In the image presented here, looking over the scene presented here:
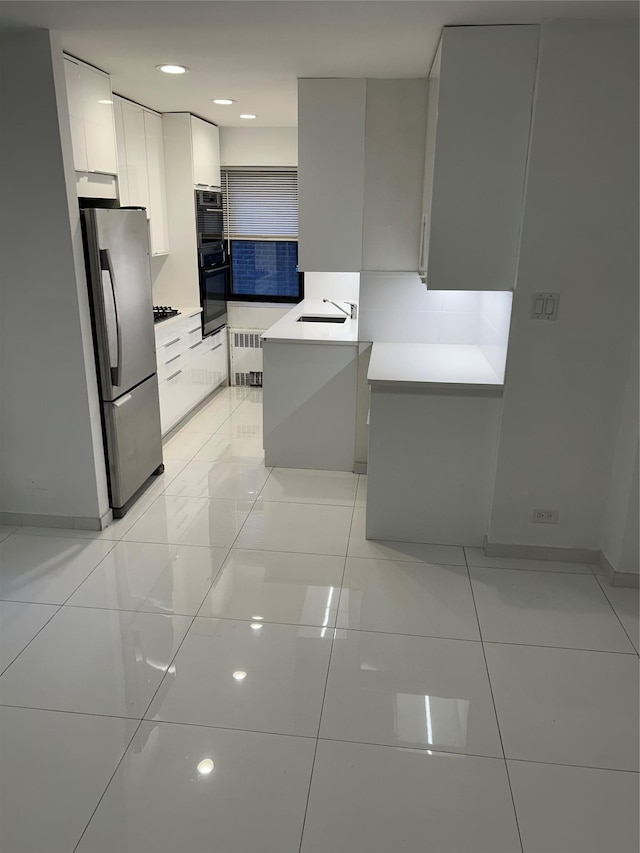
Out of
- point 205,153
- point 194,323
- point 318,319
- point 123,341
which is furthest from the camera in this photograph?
point 205,153

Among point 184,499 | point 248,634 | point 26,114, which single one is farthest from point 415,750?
point 26,114

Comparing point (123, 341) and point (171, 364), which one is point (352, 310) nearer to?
point (171, 364)

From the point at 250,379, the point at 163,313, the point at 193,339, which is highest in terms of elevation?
the point at 163,313

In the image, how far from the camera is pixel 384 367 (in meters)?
3.30

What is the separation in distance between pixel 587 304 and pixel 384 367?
1028 mm

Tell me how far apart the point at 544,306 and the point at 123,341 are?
2118 millimetres

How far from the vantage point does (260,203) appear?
19.6 feet

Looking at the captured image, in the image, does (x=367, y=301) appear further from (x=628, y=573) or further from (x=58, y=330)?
(x=628, y=573)

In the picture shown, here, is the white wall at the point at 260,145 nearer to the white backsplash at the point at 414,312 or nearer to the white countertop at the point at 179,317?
the white countertop at the point at 179,317

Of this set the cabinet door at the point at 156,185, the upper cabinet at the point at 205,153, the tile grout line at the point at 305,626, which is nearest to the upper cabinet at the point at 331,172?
the cabinet door at the point at 156,185

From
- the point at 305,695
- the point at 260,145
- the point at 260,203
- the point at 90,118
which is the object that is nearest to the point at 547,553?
the point at 305,695

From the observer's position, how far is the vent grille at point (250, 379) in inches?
245

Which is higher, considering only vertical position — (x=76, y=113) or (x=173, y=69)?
(x=173, y=69)

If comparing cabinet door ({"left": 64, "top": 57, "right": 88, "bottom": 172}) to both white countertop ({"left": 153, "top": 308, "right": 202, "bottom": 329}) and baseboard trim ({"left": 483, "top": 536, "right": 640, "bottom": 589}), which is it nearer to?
white countertop ({"left": 153, "top": 308, "right": 202, "bottom": 329})
